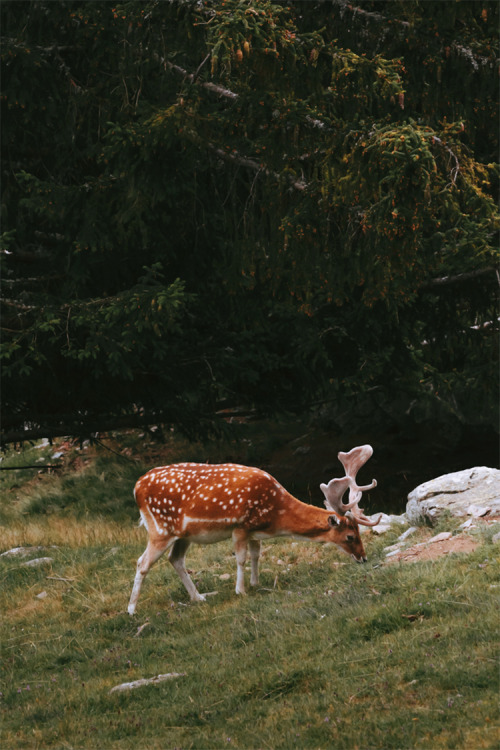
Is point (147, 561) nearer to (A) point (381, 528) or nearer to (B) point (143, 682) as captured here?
(B) point (143, 682)

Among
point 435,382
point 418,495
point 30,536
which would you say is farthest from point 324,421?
point 418,495

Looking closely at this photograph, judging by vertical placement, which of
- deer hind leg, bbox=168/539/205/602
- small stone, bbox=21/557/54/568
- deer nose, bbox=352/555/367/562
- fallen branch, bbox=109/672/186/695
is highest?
deer nose, bbox=352/555/367/562

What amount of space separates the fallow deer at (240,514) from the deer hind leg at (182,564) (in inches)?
0.5

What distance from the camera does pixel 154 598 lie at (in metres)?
10.1

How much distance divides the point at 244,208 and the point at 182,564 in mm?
5162

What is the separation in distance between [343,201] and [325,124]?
3.38 ft

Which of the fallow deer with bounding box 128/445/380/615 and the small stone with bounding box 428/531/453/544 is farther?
the fallow deer with bounding box 128/445/380/615

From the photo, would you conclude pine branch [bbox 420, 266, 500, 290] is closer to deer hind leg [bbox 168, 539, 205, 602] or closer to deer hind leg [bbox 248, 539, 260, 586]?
deer hind leg [bbox 248, 539, 260, 586]

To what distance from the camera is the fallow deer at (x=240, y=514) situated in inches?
380

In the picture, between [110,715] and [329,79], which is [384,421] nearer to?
[329,79]

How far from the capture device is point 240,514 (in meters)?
9.63

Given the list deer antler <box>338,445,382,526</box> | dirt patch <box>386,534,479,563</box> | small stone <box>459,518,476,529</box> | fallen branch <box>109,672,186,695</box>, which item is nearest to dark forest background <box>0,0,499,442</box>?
deer antler <box>338,445,382,526</box>

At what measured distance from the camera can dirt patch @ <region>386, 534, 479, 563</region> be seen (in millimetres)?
9078

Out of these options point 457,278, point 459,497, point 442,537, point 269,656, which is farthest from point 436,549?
point 457,278
